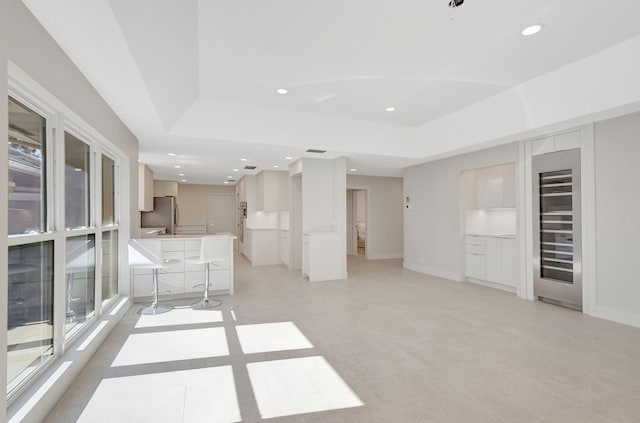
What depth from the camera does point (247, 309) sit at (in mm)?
4527

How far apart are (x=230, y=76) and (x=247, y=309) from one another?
→ 10.4ft

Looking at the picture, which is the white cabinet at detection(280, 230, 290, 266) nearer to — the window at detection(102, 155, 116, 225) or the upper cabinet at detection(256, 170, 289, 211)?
the upper cabinet at detection(256, 170, 289, 211)

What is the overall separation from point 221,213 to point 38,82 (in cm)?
1096

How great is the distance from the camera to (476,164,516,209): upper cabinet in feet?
19.5

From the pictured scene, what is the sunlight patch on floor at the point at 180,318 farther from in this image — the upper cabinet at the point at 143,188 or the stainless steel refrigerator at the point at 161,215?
the stainless steel refrigerator at the point at 161,215

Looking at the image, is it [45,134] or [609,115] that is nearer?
[45,134]

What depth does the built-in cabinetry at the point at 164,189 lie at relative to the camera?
10719 millimetres

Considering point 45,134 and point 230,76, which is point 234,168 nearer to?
point 230,76

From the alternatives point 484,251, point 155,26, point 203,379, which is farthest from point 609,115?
point 203,379

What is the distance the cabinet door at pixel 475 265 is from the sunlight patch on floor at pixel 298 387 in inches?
173

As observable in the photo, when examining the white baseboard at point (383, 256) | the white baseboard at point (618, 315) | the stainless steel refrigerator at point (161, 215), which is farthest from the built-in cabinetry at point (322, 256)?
the stainless steel refrigerator at point (161, 215)

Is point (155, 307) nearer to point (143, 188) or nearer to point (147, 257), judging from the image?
point (147, 257)

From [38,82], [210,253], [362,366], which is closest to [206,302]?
[210,253]

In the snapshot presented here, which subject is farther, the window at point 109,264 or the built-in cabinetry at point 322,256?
the built-in cabinetry at point 322,256
